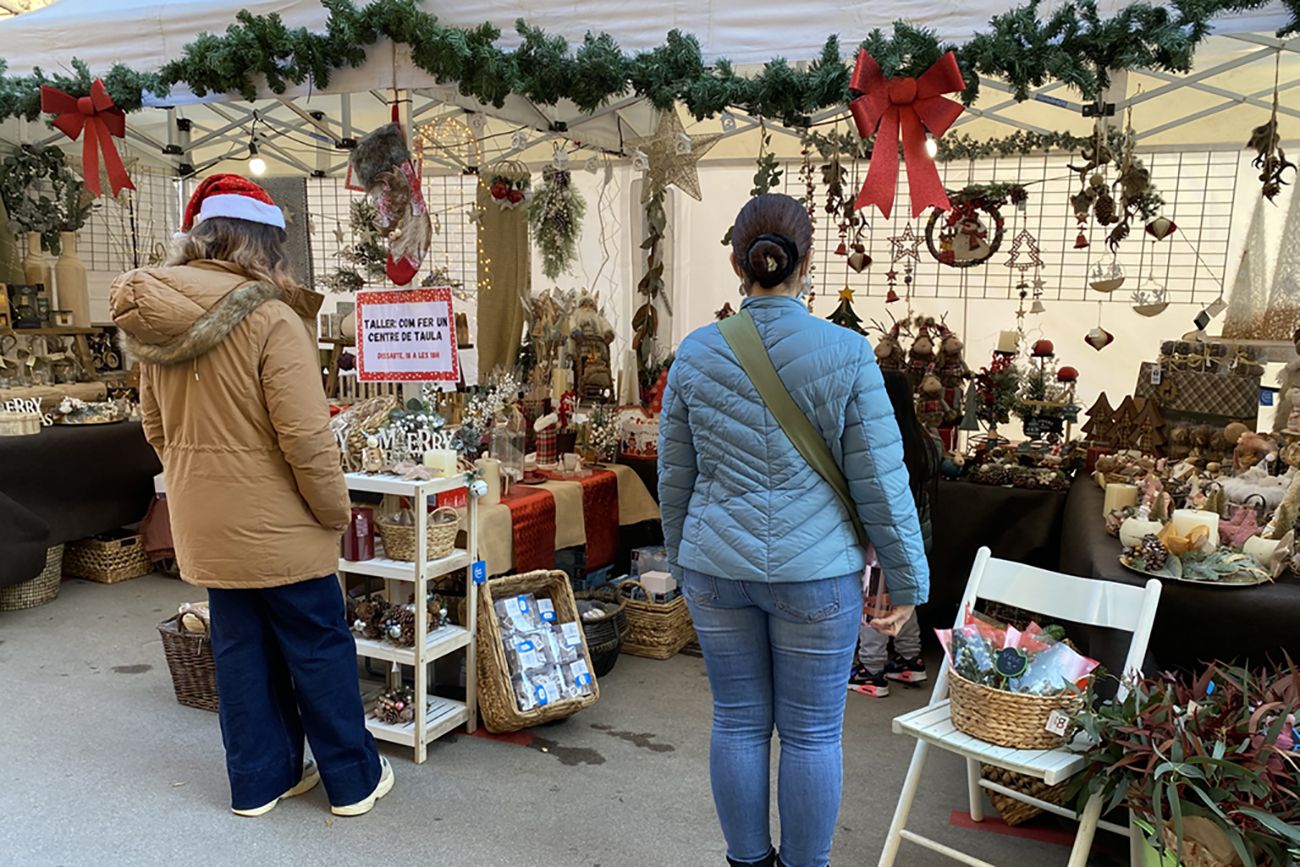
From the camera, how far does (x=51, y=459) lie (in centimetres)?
450

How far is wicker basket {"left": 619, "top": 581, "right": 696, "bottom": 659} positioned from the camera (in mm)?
3865

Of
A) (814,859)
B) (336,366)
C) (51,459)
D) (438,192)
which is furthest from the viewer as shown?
(438,192)

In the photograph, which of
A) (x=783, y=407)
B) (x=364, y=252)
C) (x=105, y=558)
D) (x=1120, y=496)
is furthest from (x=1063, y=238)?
(x=105, y=558)

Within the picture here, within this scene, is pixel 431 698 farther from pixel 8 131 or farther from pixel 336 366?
pixel 8 131

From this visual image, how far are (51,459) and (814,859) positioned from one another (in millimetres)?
4126

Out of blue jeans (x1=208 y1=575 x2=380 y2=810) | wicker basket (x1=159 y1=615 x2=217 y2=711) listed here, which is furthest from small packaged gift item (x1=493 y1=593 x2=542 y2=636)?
wicker basket (x1=159 y1=615 x2=217 y2=711)

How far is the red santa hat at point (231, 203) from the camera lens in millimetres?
2395

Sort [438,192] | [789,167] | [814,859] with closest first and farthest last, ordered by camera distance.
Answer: [814,859] < [789,167] < [438,192]

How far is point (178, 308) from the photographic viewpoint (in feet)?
7.54

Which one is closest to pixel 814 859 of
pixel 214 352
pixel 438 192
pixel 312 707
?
pixel 312 707

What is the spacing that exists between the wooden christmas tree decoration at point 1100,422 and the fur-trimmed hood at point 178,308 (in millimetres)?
3486

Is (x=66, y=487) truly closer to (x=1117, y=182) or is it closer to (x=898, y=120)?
(x=898, y=120)

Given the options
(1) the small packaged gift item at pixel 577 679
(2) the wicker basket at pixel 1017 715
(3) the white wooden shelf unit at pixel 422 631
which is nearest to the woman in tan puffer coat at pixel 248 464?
(3) the white wooden shelf unit at pixel 422 631

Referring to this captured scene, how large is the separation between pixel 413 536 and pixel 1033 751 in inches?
71.6
